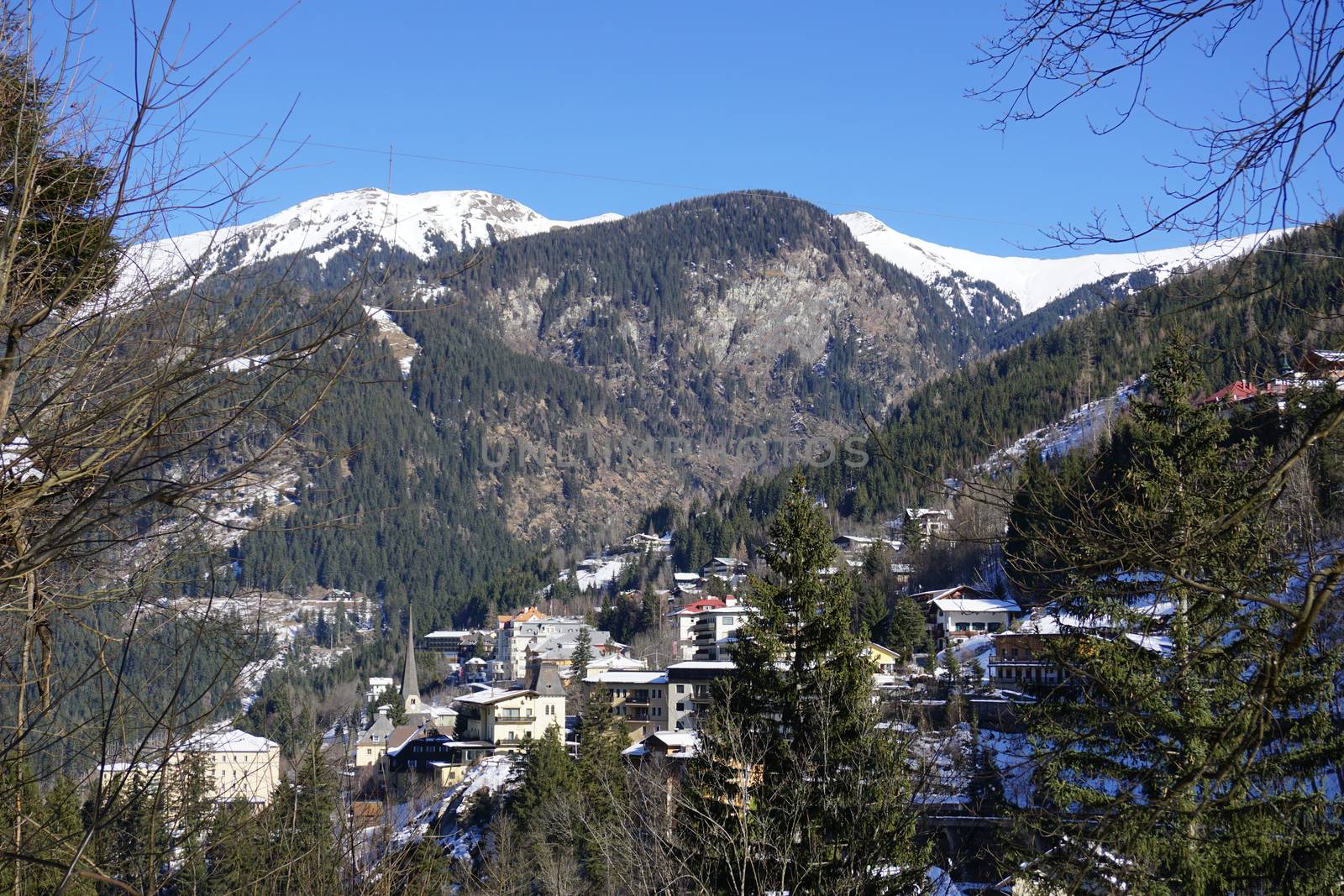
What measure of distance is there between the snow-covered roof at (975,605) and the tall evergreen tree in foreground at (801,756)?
41682mm

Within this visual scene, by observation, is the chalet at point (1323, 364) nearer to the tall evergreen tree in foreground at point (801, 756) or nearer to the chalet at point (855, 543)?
the tall evergreen tree in foreground at point (801, 756)

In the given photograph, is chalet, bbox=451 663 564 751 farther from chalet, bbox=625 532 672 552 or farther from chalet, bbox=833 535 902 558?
chalet, bbox=625 532 672 552

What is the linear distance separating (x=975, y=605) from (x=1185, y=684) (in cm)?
4843

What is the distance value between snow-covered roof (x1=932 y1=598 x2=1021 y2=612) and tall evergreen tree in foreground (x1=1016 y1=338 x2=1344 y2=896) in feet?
139

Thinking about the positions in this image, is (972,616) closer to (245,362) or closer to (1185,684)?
(1185,684)

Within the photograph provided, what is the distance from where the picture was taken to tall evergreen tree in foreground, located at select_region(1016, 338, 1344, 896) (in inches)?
120

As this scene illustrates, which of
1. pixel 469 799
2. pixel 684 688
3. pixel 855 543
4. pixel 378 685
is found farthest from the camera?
pixel 378 685

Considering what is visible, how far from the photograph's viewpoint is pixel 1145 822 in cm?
291

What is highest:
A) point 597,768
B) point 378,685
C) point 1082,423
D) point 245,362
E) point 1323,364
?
point 1082,423

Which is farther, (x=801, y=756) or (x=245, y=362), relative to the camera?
(x=801, y=756)

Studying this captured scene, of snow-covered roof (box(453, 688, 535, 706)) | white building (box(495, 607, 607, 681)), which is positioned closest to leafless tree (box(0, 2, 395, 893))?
snow-covered roof (box(453, 688, 535, 706))

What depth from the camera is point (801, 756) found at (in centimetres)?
1291

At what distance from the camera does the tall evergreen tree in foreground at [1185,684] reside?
3.05 m

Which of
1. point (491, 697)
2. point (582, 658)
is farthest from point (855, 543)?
point (491, 697)
